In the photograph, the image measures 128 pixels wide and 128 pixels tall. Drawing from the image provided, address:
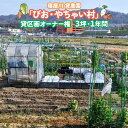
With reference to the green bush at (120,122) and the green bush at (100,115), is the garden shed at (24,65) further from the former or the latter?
the green bush at (120,122)

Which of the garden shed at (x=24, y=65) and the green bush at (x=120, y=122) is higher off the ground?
the garden shed at (x=24, y=65)

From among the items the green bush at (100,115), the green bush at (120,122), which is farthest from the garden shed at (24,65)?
the green bush at (120,122)

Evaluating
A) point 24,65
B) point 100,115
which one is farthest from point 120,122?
point 24,65

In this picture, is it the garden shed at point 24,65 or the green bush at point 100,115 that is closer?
the green bush at point 100,115

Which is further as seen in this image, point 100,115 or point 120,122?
point 120,122

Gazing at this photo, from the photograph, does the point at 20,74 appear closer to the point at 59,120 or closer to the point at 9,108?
the point at 9,108

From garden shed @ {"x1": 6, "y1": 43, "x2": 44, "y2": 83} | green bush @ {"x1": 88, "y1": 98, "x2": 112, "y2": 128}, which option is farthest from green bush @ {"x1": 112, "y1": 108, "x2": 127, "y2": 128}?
garden shed @ {"x1": 6, "y1": 43, "x2": 44, "y2": 83}

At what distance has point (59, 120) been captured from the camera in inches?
382

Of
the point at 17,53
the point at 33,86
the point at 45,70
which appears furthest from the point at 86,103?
the point at 45,70

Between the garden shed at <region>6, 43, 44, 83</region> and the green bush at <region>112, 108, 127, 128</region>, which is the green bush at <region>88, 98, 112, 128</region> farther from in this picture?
the garden shed at <region>6, 43, 44, 83</region>

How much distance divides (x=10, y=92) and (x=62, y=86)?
9.81ft

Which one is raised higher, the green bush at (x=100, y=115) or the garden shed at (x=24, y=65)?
the garden shed at (x=24, y=65)

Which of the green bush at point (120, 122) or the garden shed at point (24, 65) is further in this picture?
the garden shed at point (24, 65)

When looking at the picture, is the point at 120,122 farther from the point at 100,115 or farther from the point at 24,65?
the point at 24,65
